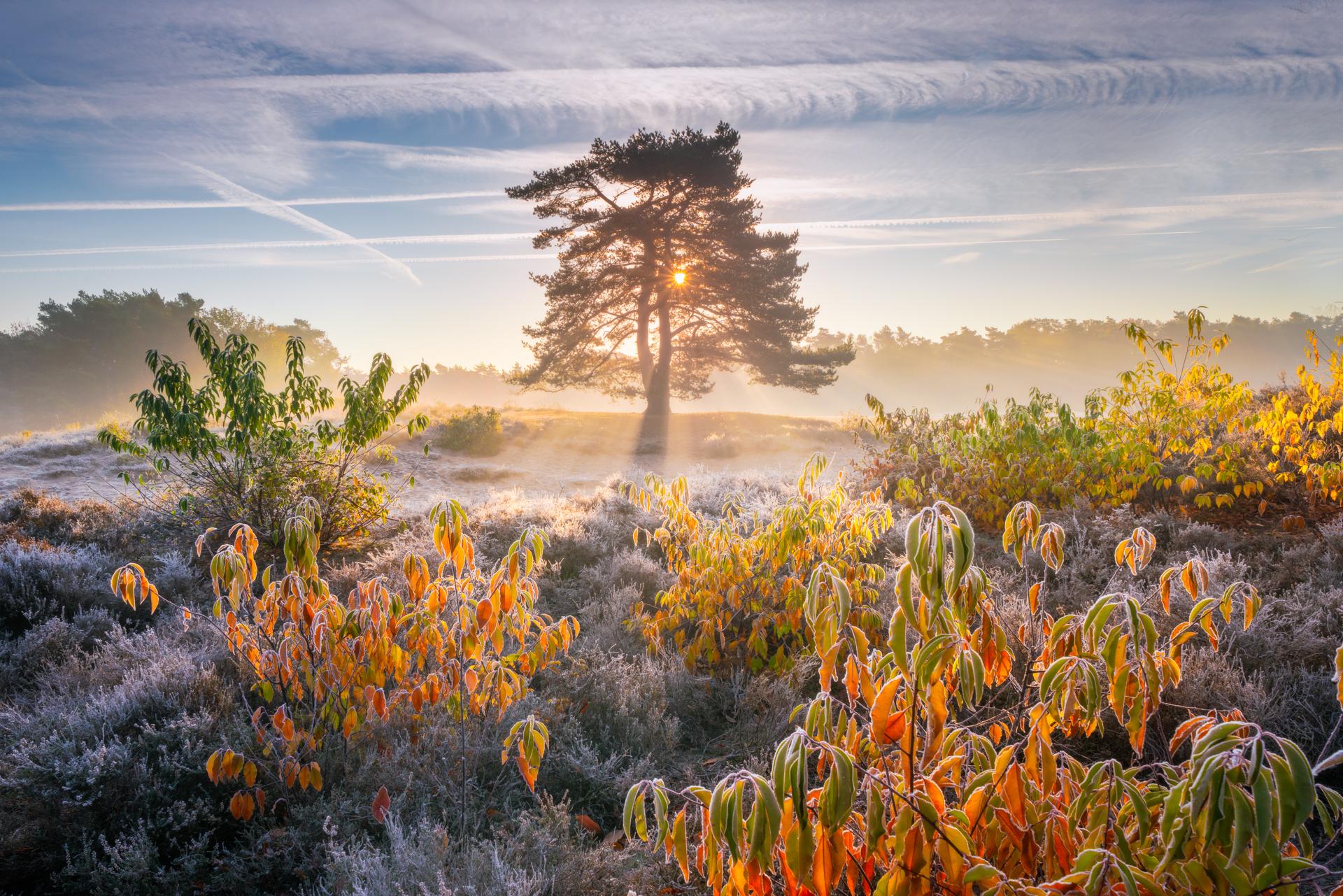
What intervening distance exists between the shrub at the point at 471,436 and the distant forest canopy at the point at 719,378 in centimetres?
927

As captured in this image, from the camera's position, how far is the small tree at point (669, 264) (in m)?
20.1

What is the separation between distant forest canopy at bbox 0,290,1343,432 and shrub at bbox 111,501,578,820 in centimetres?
1979

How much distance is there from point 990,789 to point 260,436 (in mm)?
6641

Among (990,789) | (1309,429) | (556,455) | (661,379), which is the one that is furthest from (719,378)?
(990,789)

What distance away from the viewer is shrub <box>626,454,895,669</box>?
380cm

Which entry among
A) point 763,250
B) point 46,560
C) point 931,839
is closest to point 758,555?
point 931,839

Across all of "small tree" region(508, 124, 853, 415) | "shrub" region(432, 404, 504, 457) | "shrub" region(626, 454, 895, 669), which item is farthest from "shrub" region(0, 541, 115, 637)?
"small tree" region(508, 124, 853, 415)

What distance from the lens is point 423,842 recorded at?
2551 millimetres

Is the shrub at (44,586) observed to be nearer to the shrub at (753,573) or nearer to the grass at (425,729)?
the grass at (425,729)

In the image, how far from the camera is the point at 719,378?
8700 cm

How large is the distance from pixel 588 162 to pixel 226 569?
20.2 metres

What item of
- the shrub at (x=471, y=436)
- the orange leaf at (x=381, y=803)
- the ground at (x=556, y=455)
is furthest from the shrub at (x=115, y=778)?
the shrub at (x=471, y=436)

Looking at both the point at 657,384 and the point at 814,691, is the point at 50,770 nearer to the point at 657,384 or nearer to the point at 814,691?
the point at 814,691

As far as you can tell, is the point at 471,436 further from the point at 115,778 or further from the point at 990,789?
the point at 990,789
